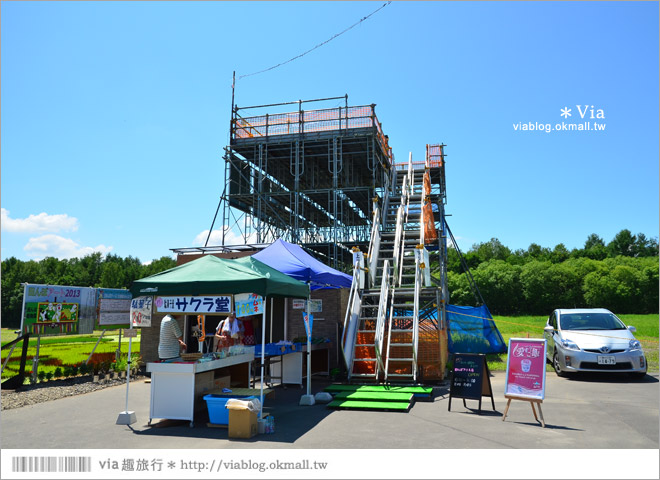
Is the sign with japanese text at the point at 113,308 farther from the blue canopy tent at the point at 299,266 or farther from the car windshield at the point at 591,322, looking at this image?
the car windshield at the point at 591,322

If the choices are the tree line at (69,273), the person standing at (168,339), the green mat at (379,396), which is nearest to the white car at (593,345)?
the green mat at (379,396)

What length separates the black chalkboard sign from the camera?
8648 mm

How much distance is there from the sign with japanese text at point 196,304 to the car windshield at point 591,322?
9.78m

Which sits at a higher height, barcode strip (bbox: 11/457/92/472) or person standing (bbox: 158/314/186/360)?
person standing (bbox: 158/314/186/360)

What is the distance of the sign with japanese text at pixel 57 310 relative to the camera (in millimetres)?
12289

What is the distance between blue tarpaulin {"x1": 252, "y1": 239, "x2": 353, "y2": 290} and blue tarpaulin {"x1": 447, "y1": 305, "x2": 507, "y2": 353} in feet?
21.4

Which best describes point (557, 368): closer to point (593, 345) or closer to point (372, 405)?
point (593, 345)

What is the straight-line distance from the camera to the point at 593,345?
11.9m

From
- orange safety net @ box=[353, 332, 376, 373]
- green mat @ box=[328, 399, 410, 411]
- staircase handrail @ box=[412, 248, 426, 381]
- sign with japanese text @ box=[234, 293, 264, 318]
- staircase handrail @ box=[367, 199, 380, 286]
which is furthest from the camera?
staircase handrail @ box=[367, 199, 380, 286]

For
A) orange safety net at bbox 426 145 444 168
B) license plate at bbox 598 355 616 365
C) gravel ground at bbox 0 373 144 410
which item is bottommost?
gravel ground at bbox 0 373 144 410

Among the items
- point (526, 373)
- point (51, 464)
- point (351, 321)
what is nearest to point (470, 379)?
point (526, 373)

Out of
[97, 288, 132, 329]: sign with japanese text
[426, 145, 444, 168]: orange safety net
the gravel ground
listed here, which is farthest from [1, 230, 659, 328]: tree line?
the gravel ground

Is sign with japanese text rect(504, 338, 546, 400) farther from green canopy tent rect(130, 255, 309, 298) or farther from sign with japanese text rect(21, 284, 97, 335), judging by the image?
sign with japanese text rect(21, 284, 97, 335)

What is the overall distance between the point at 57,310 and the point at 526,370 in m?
12.0
